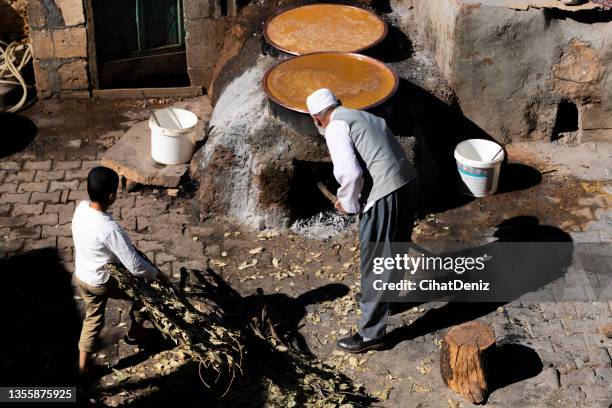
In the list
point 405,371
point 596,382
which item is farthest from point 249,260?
point 596,382

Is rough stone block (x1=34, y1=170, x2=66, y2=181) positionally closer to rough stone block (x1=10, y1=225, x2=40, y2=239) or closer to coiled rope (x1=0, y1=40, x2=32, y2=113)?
rough stone block (x1=10, y1=225, x2=40, y2=239)

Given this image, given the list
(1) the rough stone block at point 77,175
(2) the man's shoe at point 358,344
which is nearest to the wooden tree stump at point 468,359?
(2) the man's shoe at point 358,344

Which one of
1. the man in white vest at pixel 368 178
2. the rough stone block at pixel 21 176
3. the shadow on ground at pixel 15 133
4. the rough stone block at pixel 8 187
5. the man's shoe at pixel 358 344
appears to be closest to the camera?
the man in white vest at pixel 368 178

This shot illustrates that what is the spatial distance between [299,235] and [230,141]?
116cm

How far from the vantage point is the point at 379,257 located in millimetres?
6754

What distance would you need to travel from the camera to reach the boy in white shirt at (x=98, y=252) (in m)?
5.98

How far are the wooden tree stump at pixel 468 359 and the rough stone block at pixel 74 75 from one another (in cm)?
616

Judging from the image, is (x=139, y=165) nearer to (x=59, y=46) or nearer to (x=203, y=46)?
(x=203, y=46)

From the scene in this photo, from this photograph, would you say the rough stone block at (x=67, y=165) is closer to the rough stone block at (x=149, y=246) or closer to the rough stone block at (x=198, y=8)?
the rough stone block at (x=149, y=246)

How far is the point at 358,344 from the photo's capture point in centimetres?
691

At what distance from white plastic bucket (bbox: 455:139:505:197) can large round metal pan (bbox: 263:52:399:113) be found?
1.07 meters

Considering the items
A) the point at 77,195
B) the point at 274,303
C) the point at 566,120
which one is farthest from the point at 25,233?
the point at 566,120

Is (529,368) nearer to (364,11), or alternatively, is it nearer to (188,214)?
(188,214)

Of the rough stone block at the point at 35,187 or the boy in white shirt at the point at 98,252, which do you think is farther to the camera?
the rough stone block at the point at 35,187
